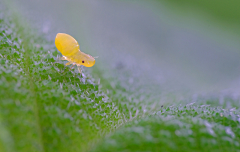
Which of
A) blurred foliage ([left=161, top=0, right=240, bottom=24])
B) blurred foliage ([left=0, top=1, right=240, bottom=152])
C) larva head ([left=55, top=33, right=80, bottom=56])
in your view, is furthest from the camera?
blurred foliage ([left=161, top=0, right=240, bottom=24])

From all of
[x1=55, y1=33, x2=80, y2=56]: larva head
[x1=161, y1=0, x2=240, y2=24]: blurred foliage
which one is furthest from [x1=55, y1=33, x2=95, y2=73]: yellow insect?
[x1=161, y1=0, x2=240, y2=24]: blurred foliage

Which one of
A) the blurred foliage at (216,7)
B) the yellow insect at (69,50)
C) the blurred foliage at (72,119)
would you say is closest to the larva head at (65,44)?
the yellow insect at (69,50)

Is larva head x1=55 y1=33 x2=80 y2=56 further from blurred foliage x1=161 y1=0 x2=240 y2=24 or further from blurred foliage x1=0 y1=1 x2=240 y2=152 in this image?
blurred foliage x1=161 y1=0 x2=240 y2=24

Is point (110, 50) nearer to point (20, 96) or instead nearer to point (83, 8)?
point (83, 8)

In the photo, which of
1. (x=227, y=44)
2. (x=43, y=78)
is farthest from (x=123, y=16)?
(x=43, y=78)

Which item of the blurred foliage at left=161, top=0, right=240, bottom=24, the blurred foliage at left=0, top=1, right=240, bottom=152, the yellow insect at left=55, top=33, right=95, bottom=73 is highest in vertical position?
the blurred foliage at left=161, top=0, right=240, bottom=24

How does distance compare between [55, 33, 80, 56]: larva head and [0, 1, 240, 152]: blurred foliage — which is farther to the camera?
[55, 33, 80, 56]: larva head

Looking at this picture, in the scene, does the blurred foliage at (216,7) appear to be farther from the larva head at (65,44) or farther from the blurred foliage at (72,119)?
the blurred foliage at (72,119)

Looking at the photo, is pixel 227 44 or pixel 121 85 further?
pixel 227 44

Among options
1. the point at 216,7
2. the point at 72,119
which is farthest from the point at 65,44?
the point at 216,7
